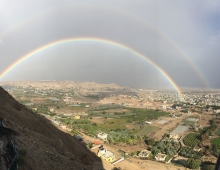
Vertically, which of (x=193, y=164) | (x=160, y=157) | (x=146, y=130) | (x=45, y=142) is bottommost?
(x=193, y=164)

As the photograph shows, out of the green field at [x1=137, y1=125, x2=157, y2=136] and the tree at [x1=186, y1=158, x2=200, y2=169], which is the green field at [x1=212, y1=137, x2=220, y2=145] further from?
the tree at [x1=186, y1=158, x2=200, y2=169]

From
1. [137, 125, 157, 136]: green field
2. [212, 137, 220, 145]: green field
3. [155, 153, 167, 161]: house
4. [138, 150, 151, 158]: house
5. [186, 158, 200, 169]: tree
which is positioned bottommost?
[186, 158, 200, 169]: tree

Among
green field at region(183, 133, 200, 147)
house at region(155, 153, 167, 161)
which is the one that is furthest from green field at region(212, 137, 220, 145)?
house at region(155, 153, 167, 161)

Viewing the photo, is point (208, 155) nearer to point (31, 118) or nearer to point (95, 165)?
point (95, 165)

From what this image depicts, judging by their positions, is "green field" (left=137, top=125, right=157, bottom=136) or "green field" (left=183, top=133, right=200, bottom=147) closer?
"green field" (left=183, top=133, right=200, bottom=147)

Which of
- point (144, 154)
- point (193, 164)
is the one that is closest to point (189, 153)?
point (193, 164)

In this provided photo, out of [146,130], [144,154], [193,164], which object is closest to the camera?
[193,164]

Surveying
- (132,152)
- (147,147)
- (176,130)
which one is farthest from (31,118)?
(176,130)

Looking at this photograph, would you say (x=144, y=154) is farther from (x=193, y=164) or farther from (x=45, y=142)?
(x=45, y=142)
